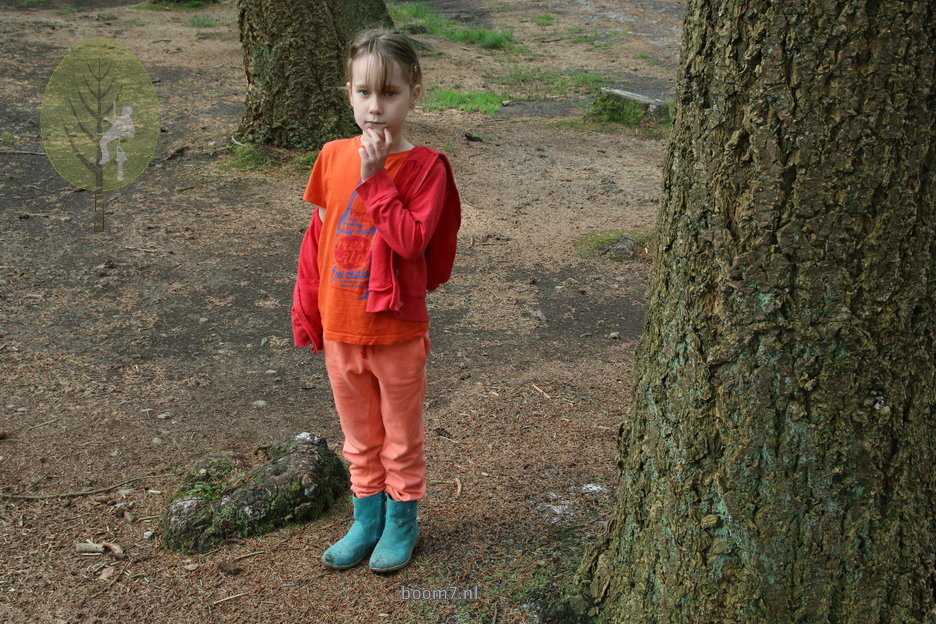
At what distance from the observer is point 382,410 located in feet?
9.32

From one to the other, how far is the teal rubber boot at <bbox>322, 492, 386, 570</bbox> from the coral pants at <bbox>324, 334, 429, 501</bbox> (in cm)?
4

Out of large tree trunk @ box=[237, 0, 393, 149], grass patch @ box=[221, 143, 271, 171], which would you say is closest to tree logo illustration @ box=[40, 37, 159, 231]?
grass patch @ box=[221, 143, 271, 171]

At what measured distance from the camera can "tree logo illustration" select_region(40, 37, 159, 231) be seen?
6.36 metres

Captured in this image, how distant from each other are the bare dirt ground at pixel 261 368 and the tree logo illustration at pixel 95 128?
216 mm

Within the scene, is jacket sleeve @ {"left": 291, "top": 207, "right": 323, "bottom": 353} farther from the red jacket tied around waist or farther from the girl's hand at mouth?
the girl's hand at mouth

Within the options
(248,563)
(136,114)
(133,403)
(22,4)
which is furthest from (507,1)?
(248,563)

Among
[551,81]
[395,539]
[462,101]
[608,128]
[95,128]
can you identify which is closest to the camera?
[395,539]

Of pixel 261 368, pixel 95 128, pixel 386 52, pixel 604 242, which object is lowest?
pixel 261 368

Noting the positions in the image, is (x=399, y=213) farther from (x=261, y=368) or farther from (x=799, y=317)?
(x=261, y=368)

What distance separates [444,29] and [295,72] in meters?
8.60

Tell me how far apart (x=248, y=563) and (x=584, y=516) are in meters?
1.18
